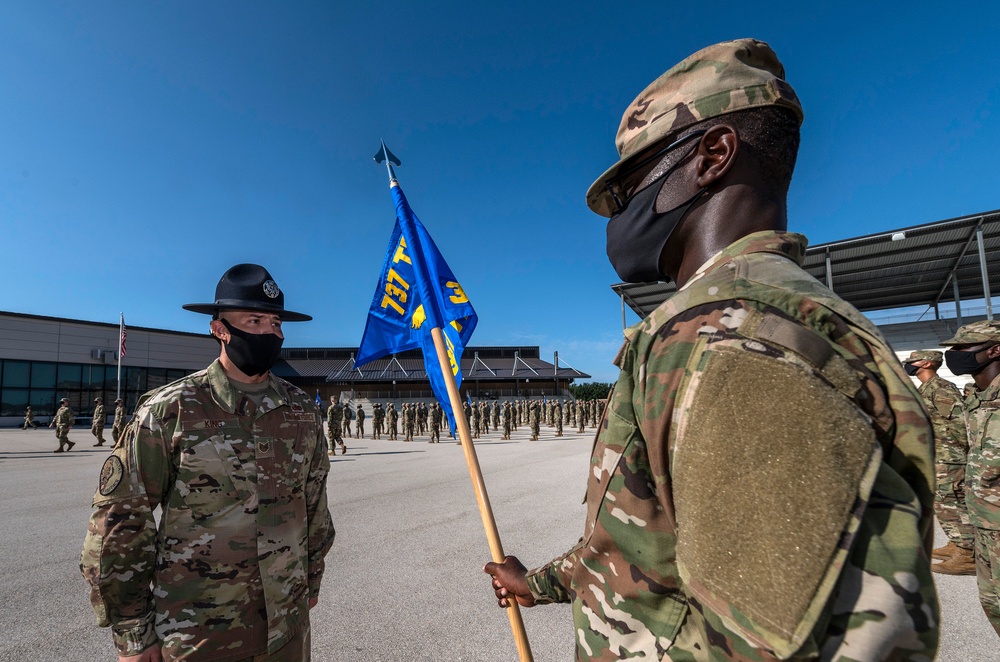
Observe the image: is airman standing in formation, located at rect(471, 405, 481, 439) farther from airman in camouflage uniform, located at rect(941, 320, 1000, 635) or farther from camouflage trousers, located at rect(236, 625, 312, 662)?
camouflage trousers, located at rect(236, 625, 312, 662)

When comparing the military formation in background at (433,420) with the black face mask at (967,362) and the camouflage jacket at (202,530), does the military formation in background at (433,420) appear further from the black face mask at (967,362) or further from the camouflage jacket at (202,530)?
the black face mask at (967,362)

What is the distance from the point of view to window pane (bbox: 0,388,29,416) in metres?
32.1

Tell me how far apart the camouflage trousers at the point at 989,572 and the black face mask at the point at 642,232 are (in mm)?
4101

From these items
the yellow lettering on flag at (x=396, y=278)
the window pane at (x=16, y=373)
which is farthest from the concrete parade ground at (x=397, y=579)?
the window pane at (x=16, y=373)

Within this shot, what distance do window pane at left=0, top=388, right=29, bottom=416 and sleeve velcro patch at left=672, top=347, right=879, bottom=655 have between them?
147ft

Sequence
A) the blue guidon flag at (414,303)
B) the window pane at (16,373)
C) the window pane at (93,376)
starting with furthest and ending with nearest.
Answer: the window pane at (93,376), the window pane at (16,373), the blue guidon flag at (414,303)

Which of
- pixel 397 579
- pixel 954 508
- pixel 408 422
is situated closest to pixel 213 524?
pixel 397 579

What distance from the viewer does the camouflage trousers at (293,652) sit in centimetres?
221

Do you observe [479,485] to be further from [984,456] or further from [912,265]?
[912,265]

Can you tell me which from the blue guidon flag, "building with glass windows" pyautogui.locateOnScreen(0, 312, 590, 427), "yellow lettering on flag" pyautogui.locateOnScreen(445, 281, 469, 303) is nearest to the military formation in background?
"building with glass windows" pyautogui.locateOnScreen(0, 312, 590, 427)

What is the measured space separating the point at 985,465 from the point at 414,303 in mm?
4502

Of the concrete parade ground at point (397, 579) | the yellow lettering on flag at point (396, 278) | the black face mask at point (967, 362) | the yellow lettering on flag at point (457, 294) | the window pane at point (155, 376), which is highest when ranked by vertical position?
the window pane at point (155, 376)

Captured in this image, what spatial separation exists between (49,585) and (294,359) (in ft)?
185

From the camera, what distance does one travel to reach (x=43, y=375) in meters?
33.8
